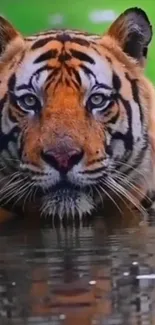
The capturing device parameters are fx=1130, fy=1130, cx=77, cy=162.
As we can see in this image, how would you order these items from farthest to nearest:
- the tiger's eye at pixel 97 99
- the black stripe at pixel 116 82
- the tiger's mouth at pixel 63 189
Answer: the black stripe at pixel 116 82 → the tiger's eye at pixel 97 99 → the tiger's mouth at pixel 63 189

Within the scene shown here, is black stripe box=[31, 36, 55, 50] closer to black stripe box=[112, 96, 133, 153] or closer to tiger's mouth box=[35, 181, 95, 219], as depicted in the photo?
black stripe box=[112, 96, 133, 153]

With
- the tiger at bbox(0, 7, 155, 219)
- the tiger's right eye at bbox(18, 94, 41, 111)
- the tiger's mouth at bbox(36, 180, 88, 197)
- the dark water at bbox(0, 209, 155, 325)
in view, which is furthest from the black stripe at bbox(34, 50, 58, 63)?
the dark water at bbox(0, 209, 155, 325)

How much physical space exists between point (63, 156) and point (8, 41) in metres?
0.55

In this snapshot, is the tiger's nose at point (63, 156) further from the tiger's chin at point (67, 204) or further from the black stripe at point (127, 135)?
the black stripe at point (127, 135)

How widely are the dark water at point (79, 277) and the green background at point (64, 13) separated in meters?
1.33

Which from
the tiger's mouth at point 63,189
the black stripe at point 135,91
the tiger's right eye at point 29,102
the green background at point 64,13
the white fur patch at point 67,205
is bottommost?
the white fur patch at point 67,205

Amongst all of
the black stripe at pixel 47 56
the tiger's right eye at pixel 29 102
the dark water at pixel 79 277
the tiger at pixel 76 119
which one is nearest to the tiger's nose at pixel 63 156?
the tiger at pixel 76 119

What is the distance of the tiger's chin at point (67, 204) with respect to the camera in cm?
300

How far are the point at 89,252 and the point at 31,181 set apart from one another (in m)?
0.94

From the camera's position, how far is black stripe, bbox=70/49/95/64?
324cm

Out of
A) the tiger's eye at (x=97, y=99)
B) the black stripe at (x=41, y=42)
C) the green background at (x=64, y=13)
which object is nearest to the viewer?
the tiger's eye at (x=97, y=99)

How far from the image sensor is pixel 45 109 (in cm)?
303

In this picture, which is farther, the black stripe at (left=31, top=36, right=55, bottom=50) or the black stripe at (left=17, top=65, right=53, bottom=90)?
the black stripe at (left=31, top=36, right=55, bottom=50)

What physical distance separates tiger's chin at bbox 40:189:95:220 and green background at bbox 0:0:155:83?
890 millimetres
